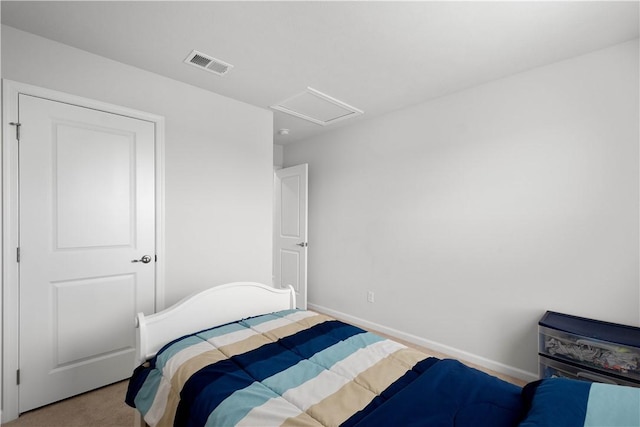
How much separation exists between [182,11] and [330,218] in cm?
278

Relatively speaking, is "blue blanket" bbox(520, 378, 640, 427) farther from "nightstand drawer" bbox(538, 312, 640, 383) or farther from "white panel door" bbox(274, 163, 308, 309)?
"white panel door" bbox(274, 163, 308, 309)

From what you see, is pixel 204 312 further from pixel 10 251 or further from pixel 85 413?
pixel 10 251

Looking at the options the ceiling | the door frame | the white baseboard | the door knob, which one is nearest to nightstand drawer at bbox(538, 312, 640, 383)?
the white baseboard

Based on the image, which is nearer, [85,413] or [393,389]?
[393,389]

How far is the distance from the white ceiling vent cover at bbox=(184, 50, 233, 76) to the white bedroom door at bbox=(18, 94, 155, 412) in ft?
2.11

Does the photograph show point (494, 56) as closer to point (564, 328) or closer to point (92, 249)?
point (564, 328)

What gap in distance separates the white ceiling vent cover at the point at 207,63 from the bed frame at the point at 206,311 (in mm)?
1719

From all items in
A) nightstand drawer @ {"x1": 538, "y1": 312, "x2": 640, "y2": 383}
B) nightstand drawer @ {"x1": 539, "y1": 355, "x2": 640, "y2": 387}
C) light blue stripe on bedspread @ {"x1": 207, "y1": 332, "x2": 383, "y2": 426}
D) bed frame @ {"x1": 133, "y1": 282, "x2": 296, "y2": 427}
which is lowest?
nightstand drawer @ {"x1": 539, "y1": 355, "x2": 640, "y2": 387}

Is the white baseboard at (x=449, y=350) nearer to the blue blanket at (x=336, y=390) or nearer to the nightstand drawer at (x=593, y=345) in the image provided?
the nightstand drawer at (x=593, y=345)

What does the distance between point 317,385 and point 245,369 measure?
0.35 meters

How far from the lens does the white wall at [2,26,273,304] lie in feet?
6.99

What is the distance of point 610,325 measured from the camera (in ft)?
6.75

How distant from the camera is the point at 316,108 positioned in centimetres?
329

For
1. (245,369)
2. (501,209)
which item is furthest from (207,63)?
(501,209)
